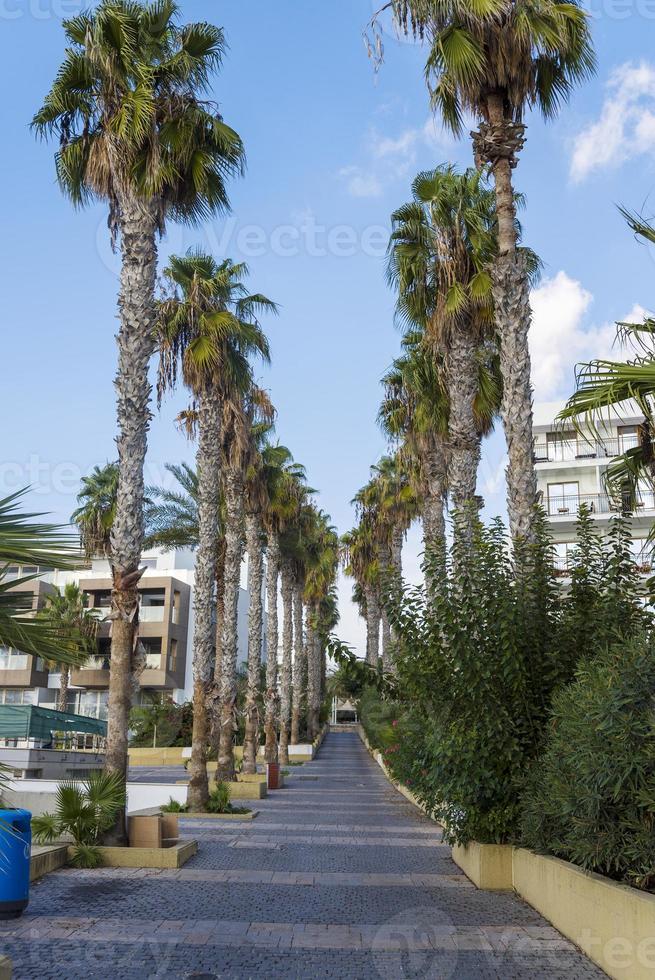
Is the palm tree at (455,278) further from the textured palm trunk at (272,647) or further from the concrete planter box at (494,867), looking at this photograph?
the textured palm trunk at (272,647)

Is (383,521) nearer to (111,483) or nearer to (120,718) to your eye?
(111,483)

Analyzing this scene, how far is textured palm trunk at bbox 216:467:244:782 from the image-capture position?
23.4m

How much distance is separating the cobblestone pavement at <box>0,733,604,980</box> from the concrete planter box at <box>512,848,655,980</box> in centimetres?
16

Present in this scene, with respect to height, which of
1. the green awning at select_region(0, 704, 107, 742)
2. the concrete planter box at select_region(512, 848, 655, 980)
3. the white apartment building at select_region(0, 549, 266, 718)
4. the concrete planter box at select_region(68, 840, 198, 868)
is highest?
the white apartment building at select_region(0, 549, 266, 718)

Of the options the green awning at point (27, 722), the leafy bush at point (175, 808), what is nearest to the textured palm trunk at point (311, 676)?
the green awning at point (27, 722)

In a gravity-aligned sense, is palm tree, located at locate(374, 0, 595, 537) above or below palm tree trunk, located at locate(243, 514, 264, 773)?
above

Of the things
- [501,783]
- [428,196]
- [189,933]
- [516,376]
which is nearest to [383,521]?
[428,196]

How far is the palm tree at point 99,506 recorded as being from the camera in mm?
36656

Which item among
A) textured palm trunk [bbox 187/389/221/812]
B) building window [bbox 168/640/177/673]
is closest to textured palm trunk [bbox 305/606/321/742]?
building window [bbox 168/640/177/673]

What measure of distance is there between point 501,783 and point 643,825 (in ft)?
13.1

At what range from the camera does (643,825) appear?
6.11 meters

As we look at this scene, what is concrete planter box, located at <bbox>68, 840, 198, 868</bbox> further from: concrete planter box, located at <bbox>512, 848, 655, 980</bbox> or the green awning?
the green awning

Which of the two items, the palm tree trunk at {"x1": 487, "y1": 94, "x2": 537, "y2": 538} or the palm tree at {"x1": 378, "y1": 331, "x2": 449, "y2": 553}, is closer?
the palm tree trunk at {"x1": 487, "y1": 94, "x2": 537, "y2": 538}

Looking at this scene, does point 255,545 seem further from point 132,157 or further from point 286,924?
point 286,924
